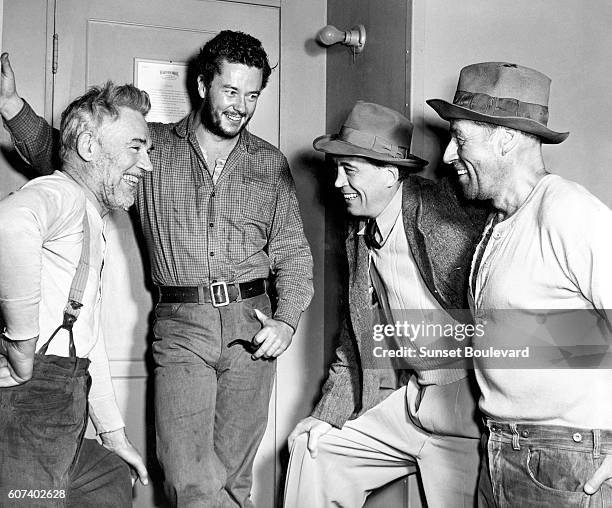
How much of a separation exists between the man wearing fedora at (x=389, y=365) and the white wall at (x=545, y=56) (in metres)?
0.23

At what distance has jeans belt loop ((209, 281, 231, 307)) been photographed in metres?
2.71

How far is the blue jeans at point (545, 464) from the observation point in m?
1.78

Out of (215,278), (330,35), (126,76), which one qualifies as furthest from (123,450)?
(330,35)

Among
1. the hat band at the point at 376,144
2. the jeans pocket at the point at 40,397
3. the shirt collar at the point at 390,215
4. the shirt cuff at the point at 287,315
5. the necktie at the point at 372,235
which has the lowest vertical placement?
the jeans pocket at the point at 40,397

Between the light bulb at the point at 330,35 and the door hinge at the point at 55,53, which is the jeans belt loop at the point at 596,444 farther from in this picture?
the door hinge at the point at 55,53

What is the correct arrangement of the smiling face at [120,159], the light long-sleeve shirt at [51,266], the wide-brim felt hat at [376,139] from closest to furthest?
1. the light long-sleeve shirt at [51,266]
2. the smiling face at [120,159]
3. the wide-brim felt hat at [376,139]

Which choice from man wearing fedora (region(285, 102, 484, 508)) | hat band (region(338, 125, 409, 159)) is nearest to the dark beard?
man wearing fedora (region(285, 102, 484, 508))

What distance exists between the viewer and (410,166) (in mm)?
2518

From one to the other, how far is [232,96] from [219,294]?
0.66 m

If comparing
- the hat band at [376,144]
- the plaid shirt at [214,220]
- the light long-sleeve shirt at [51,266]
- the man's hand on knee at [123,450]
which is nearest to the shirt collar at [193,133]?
the plaid shirt at [214,220]

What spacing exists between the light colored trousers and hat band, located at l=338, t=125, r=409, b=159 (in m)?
0.72

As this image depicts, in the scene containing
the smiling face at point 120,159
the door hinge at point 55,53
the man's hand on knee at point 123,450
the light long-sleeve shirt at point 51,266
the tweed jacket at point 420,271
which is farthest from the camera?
→ the door hinge at point 55,53

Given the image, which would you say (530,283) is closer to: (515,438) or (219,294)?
(515,438)

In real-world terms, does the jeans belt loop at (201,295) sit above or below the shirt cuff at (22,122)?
below
